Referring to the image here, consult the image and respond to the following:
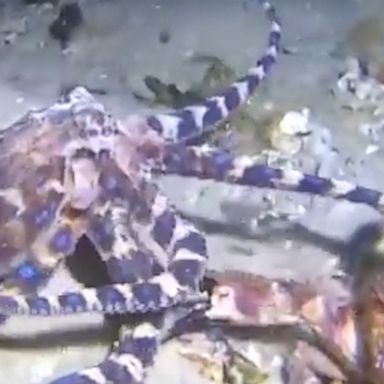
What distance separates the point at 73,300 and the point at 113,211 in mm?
346

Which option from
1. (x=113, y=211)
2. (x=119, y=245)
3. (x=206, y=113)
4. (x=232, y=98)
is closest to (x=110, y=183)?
(x=113, y=211)

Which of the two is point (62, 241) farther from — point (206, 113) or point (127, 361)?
point (206, 113)

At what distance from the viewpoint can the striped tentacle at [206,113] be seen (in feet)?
9.37

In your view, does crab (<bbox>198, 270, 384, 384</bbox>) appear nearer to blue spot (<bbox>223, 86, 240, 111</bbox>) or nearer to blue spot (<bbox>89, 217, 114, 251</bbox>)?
blue spot (<bbox>89, 217, 114, 251</bbox>)

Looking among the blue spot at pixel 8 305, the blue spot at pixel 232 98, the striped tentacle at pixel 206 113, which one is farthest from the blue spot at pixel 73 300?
the blue spot at pixel 232 98

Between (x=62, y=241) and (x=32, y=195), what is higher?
(x=32, y=195)

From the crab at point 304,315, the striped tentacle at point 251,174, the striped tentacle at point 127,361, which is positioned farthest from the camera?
the striped tentacle at point 251,174

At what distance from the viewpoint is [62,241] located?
2.59m

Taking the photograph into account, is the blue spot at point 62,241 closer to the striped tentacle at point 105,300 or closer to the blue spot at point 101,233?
the blue spot at point 101,233

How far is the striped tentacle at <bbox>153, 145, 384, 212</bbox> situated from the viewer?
8.99 ft

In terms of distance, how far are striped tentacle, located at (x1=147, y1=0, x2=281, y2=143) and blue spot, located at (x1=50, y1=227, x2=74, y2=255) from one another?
1.43 ft

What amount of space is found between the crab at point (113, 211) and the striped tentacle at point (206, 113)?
0.03 m

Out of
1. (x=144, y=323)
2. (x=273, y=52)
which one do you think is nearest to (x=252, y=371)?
(x=144, y=323)

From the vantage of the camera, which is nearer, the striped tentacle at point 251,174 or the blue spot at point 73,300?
the blue spot at point 73,300
